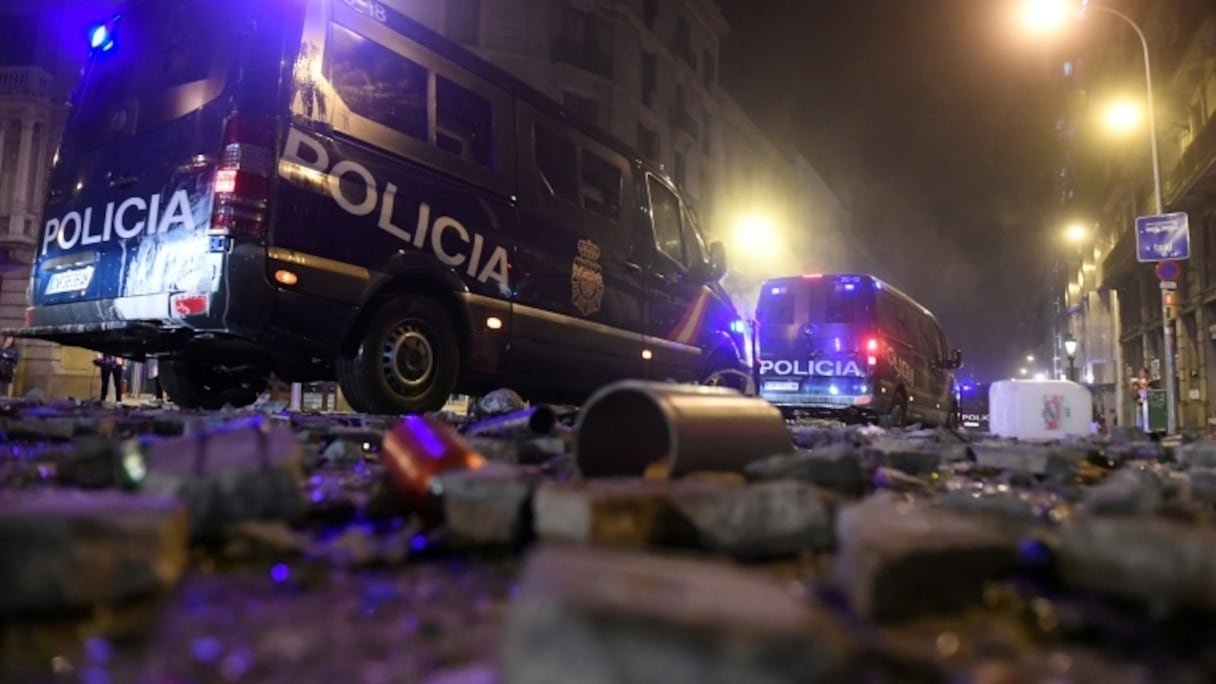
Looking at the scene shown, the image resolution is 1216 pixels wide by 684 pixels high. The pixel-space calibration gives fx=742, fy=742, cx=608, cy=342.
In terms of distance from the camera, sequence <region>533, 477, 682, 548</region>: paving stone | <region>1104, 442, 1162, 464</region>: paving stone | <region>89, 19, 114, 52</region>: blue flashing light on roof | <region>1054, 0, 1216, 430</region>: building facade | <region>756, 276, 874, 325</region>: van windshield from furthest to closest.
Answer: <region>1054, 0, 1216, 430</region>: building facade, <region>756, 276, 874, 325</region>: van windshield, <region>89, 19, 114, 52</region>: blue flashing light on roof, <region>1104, 442, 1162, 464</region>: paving stone, <region>533, 477, 682, 548</region>: paving stone

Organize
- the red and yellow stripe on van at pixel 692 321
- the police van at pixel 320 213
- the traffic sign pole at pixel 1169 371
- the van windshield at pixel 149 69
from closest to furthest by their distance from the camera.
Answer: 1. the police van at pixel 320 213
2. the van windshield at pixel 149 69
3. the red and yellow stripe on van at pixel 692 321
4. the traffic sign pole at pixel 1169 371

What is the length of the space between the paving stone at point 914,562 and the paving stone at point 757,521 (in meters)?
0.19

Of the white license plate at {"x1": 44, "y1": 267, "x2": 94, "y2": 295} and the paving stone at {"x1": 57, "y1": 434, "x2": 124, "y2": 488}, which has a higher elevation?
the white license plate at {"x1": 44, "y1": 267, "x2": 94, "y2": 295}

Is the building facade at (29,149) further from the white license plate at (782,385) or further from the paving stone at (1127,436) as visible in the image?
the paving stone at (1127,436)

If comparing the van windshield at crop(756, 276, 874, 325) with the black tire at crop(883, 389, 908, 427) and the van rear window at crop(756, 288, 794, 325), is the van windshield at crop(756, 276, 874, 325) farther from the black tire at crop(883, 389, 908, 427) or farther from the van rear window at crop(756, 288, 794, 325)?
the black tire at crop(883, 389, 908, 427)

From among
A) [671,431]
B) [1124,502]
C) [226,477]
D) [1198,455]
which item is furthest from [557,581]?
[1198,455]

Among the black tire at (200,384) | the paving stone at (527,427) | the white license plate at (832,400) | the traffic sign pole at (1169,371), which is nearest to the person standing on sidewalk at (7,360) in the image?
the black tire at (200,384)

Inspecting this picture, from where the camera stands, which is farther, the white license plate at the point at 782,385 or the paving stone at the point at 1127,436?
the white license plate at the point at 782,385

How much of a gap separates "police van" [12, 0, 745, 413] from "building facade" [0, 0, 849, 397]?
1919 centimetres

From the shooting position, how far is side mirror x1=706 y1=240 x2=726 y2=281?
911 cm

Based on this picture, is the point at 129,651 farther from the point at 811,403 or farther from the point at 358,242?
the point at 811,403

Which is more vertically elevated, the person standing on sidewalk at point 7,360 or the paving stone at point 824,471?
the person standing on sidewalk at point 7,360

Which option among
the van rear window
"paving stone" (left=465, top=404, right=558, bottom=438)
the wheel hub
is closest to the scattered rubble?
"paving stone" (left=465, top=404, right=558, bottom=438)

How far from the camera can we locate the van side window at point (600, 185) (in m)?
7.06
